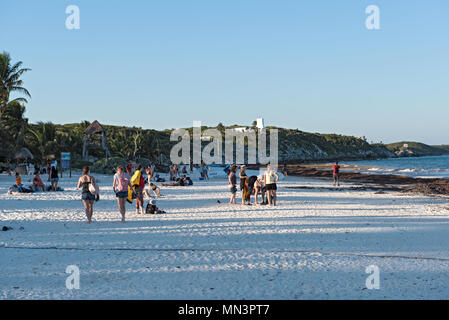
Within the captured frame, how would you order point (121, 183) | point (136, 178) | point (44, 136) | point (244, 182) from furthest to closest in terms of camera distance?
point (44, 136) < point (244, 182) < point (136, 178) < point (121, 183)

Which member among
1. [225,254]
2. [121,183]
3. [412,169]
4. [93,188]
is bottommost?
[225,254]

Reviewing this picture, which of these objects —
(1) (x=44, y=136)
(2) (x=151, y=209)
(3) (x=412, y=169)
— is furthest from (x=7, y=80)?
(3) (x=412, y=169)

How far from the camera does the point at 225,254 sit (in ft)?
24.3

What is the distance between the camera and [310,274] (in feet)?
20.0

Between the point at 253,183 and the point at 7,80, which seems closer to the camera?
the point at 253,183

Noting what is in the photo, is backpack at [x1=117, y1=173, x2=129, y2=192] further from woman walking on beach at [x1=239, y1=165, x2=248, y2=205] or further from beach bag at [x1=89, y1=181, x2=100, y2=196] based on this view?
woman walking on beach at [x1=239, y1=165, x2=248, y2=205]

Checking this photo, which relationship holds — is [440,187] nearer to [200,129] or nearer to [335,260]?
[335,260]

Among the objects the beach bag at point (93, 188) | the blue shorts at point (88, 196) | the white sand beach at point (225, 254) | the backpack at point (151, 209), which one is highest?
the beach bag at point (93, 188)

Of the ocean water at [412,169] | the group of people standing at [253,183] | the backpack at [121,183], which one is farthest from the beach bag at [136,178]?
the ocean water at [412,169]

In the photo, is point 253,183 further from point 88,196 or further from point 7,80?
point 7,80

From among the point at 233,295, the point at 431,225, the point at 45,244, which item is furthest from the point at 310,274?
the point at 431,225

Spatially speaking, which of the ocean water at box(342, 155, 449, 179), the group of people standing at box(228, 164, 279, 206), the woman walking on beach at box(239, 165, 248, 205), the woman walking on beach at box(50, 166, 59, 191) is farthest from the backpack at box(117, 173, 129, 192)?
the ocean water at box(342, 155, 449, 179)

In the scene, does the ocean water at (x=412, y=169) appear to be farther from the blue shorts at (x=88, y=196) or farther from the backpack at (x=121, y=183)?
the blue shorts at (x=88, y=196)

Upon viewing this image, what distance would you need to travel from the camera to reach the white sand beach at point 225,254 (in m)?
5.39
